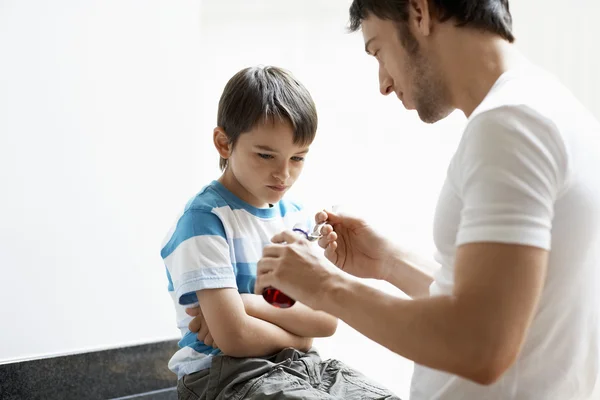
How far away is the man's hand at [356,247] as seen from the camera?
1.61m

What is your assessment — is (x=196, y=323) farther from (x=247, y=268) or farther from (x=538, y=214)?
(x=538, y=214)

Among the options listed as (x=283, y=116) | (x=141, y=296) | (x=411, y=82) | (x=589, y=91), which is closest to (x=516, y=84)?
(x=411, y=82)

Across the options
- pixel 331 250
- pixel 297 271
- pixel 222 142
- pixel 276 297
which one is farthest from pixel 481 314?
pixel 222 142

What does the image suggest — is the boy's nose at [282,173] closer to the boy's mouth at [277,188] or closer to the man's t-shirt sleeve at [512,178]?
the boy's mouth at [277,188]

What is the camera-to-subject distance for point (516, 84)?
1.08 meters

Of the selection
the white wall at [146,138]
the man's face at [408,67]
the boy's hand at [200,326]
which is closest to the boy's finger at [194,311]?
the boy's hand at [200,326]

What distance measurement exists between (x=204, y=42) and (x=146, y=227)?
0.93m

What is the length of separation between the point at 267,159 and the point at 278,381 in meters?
0.50

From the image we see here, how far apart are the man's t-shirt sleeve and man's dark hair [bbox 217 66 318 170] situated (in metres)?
0.69

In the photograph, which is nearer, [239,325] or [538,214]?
[538,214]

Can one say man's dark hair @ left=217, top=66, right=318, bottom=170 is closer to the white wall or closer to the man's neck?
the man's neck

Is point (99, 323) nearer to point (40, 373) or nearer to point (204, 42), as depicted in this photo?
point (40, 373)

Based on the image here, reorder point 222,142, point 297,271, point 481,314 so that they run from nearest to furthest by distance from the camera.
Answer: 1. point 481,314
2. point 297,271
3. point 222,142

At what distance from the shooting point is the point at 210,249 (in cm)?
152
